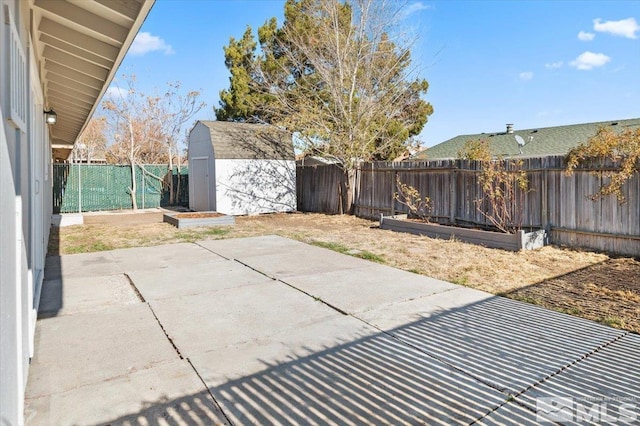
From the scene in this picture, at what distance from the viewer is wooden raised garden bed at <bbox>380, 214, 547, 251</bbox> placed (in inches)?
290

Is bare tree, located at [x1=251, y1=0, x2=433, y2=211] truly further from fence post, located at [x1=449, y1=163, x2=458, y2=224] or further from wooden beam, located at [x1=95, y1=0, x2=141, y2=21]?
wooden beam, located at [x1=95, y1=0, x2=141, y2=21]

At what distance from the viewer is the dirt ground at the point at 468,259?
4.57 meters

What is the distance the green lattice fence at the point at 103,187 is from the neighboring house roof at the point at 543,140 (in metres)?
12.3

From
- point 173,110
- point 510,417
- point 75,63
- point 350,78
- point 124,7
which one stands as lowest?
point 510,417

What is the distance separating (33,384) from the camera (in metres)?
2.66

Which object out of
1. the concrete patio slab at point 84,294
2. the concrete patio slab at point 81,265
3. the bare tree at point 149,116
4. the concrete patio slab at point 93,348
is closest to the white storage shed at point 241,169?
the bare tree at point 149,116

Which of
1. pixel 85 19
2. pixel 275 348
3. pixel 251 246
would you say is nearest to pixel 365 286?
pixel 275 348

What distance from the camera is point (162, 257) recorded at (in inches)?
271

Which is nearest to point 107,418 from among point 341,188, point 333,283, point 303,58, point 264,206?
point 333,283

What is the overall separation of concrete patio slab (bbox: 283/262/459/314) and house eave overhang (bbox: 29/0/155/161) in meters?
3.23

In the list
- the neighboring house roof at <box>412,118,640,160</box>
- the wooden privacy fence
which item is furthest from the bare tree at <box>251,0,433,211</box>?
the neighboring house roof at <box>412,118,640,160</box>

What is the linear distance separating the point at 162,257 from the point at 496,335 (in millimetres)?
5442

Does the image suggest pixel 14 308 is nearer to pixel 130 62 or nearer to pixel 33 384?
pixel 33 384

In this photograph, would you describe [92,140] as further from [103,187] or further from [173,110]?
[103,187]
